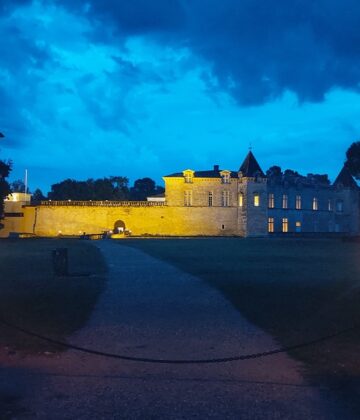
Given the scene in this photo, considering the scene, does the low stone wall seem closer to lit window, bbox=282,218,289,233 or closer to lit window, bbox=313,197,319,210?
lit window, bbox=282,218,289,233

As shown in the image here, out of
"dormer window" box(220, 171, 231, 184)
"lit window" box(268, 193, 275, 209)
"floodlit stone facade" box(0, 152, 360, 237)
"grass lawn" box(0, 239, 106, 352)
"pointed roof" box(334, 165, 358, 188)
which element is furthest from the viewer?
"pointed roof" box(334, 165, 358, 188)

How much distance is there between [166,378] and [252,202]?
58.0 m

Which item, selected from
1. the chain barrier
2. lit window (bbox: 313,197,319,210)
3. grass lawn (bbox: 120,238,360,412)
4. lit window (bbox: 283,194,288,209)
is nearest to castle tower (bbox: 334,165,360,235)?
lit window (bbox: 313,197,319,210)

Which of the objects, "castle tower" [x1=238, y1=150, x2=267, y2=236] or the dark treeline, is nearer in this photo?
"castle tower" [x1=238, y1=150, x2=267, y2=236]

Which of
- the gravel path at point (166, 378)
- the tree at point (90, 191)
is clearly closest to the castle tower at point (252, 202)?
the tree at point (90, 191)

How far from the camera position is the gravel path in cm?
438

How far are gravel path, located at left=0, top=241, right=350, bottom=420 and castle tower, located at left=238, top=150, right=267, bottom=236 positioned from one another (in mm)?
54308

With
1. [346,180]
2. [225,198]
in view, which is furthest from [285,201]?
[346,180]

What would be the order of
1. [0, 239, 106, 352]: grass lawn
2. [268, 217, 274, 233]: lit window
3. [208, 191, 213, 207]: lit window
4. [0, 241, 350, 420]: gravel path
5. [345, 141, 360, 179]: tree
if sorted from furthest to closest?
[268, 217, 274, 233]: lit window, [208, 191, 213, 207]: lit window, [345, 141, 360, 179]: tree, [0, 239, 106, 352]: grass lawn, [0, 241, 350, 420]: gravel path

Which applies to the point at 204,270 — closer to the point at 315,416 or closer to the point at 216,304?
the point at 216,304

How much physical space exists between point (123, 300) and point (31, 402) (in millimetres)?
6043

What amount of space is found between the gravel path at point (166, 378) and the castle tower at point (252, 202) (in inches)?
2138

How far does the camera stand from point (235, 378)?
530 cm

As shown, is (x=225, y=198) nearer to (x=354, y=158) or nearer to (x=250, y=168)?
(x=250, y=168)
